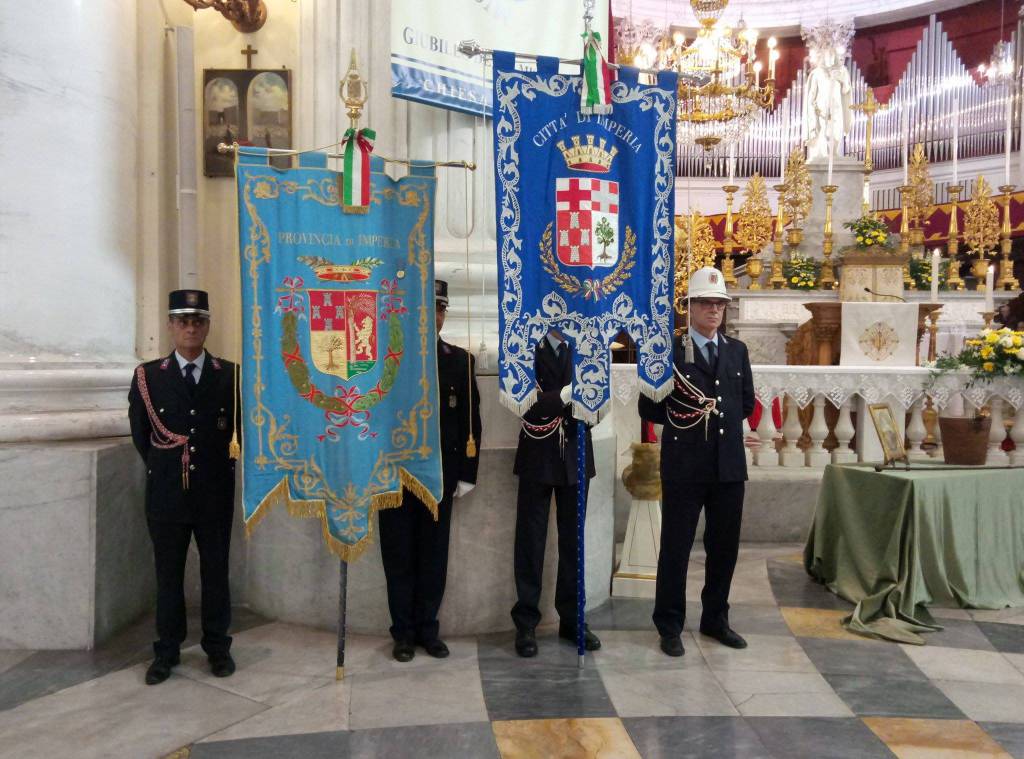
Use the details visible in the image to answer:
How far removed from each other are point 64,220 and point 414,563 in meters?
2.21

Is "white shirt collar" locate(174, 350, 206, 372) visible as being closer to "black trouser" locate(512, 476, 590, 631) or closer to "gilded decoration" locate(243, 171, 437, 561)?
"gilded decoration" locate(243, 171, 437, 561)

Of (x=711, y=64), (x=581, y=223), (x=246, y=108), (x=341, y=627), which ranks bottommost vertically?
(x=341, y=627)

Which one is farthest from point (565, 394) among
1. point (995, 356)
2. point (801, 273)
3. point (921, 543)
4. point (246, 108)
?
point (801, 273)

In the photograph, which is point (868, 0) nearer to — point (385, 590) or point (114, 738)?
point (385, 590)

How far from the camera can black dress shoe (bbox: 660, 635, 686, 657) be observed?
11.9 ft

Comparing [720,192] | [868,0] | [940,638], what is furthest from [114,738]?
[868,0]

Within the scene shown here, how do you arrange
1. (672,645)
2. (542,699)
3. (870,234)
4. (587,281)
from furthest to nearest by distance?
(870,234) < (672,645) < (587,281) < (542,699)

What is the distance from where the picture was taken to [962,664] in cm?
360

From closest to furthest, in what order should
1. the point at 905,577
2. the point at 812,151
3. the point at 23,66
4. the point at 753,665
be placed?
the point at 753,665
the point at 23,66
the point at 905,577
the point at 812,151

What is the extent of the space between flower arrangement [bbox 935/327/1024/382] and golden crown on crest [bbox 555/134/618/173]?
3.38m

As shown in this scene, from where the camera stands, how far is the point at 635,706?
3.11m

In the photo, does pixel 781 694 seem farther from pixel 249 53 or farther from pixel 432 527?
pixel 249 53

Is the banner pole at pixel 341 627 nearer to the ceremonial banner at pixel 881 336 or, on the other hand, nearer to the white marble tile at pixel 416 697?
the white marble tile at pixel 416 697

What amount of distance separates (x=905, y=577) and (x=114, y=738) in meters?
3.50
